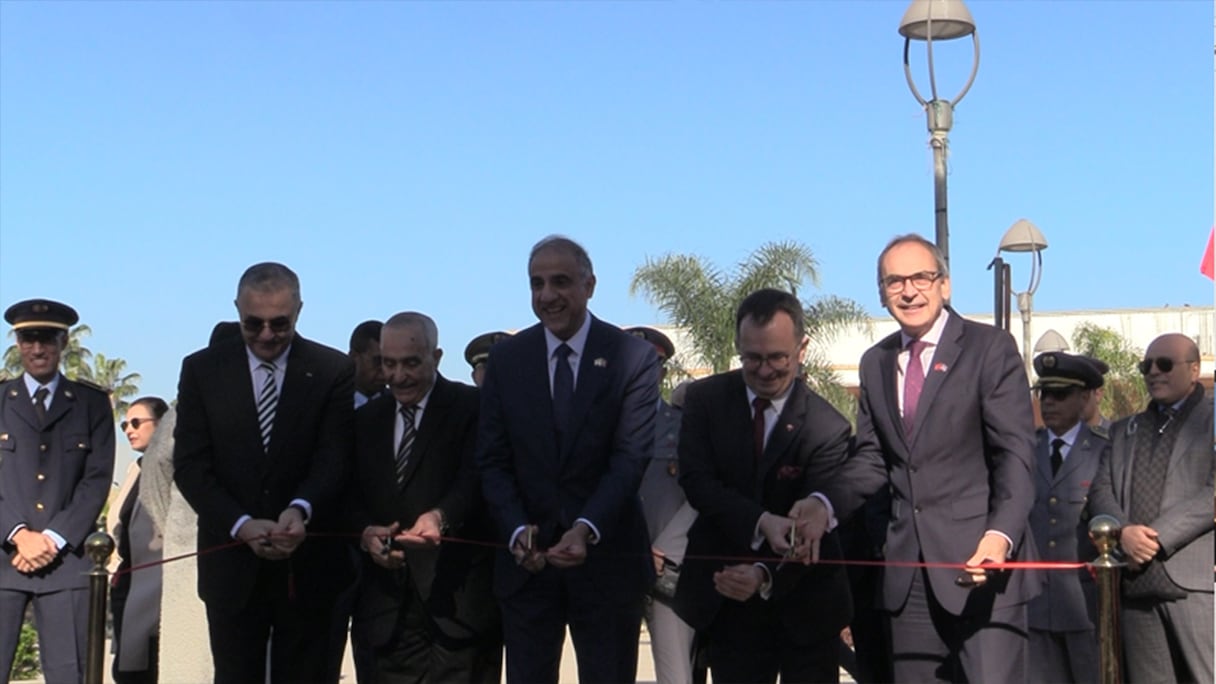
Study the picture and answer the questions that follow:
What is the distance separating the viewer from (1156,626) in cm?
679

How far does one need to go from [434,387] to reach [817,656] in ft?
6.44

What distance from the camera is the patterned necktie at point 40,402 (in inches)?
302

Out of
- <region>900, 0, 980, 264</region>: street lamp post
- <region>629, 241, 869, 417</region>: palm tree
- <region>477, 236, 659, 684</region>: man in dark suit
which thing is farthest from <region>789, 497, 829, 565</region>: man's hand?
<region>629, 241, 869, 417</region>: palm tree

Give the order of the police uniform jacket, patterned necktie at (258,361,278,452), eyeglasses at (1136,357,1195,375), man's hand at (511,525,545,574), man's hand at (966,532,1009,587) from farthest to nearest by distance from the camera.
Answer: the police uniform jacket < eyeglasses at (1136,357,1195,375) < patterned necktie at (258,361,278,452) < man's hand at (511,525,545,574) < man's hand at (966,532,1009,587)

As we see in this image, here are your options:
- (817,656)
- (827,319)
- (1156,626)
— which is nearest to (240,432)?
(817,656)

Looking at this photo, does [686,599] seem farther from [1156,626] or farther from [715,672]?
[1156,626]

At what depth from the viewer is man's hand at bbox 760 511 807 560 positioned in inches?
213

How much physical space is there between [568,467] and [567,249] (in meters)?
0.84

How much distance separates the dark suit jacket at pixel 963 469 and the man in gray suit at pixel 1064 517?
2382 mm

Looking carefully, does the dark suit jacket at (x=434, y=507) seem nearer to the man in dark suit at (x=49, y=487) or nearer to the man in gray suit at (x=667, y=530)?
the man in gray suit at (x=667, y=530)

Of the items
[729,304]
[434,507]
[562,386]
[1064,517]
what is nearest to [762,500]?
[562,386]

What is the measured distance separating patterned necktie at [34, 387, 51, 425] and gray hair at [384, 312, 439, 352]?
7.75 ft

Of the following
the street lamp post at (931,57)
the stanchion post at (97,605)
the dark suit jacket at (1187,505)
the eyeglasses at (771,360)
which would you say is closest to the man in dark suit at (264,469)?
the stanchion post at (97,605)

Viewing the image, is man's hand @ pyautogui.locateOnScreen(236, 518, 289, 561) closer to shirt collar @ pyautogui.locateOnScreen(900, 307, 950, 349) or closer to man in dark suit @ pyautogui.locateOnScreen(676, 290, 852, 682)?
man in dark suit @ pyautogui.locateOnScreen(676, 290, 852, 682)
